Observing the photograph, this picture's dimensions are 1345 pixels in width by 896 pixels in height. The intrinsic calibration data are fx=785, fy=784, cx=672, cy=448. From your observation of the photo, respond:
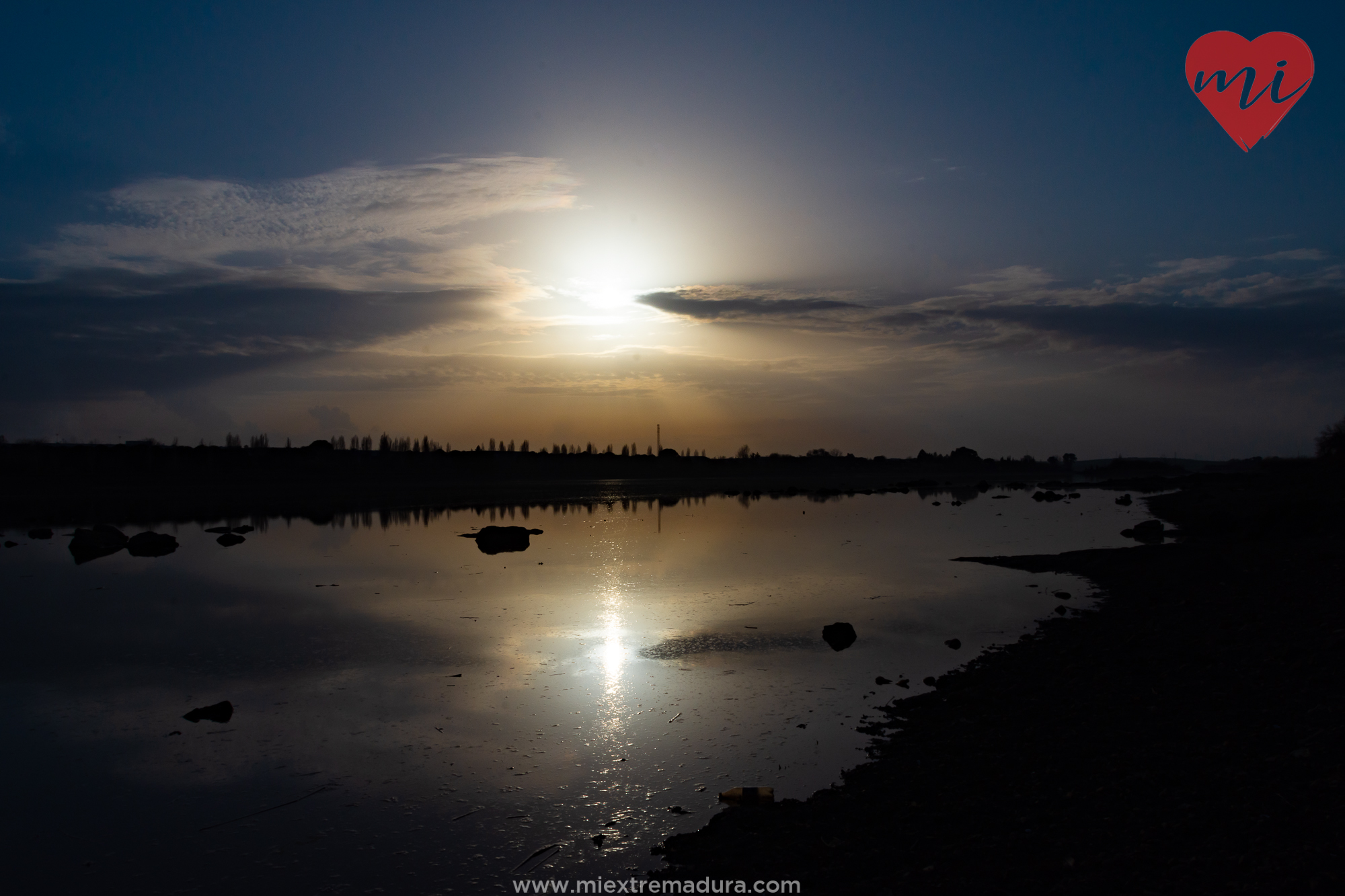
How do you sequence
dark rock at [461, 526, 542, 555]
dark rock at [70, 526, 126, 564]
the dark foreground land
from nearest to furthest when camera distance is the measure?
the dark foreground land < dark rock at [70, 526, 126, 564] < dark rock at [461, 526, 542, 555]

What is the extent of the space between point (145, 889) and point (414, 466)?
497 ft

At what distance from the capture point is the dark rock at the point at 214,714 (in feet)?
37.9

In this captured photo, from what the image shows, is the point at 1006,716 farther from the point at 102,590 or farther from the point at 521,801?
the point at 102,590

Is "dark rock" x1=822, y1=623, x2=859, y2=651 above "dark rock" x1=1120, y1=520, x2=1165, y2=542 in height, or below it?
below

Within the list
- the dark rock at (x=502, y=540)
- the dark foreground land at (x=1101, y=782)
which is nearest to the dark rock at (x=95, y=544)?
the dark rock at (x=502, y=540)

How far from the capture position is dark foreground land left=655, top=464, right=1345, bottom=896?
6195mm

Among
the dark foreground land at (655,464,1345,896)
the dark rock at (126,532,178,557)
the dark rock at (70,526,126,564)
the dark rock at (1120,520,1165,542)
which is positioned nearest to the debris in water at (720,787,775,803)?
the dark foreground land at (655,464,1345,896)

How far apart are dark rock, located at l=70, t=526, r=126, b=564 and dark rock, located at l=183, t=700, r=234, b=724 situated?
24.3 metres

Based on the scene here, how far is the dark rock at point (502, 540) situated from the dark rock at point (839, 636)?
781 inches

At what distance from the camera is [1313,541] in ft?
75.9

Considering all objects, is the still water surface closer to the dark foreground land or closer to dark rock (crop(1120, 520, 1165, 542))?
the dark foreground land

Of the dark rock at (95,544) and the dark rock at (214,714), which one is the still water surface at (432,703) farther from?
the dark rock at (95,544)

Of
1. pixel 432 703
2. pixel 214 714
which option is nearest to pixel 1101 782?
pixel 432 703

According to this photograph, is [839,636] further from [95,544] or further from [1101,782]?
[95,544]
